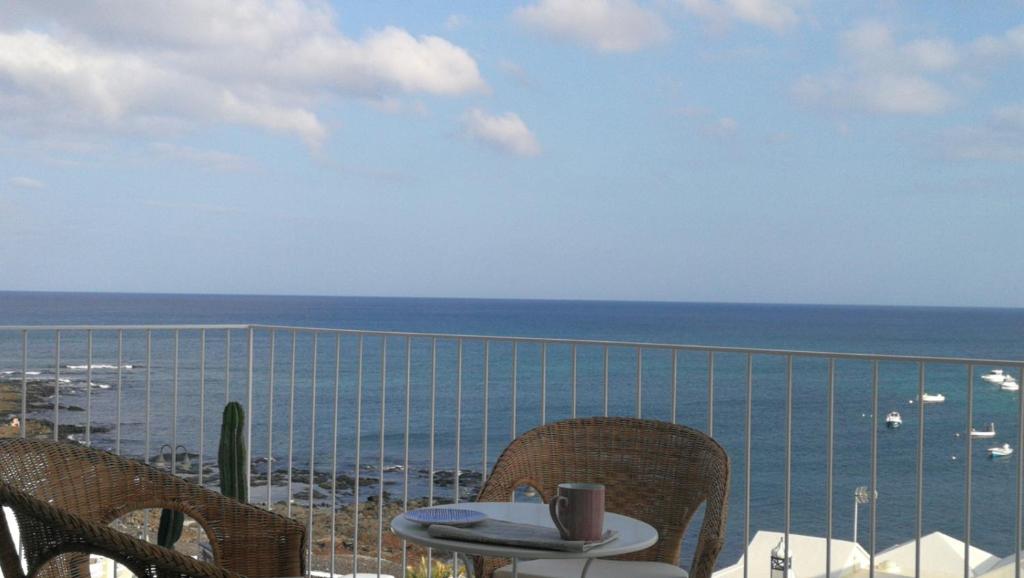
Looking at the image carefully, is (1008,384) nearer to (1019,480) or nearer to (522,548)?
(1019,480)

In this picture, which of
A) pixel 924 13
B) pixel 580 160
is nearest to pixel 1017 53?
pixel 924 13

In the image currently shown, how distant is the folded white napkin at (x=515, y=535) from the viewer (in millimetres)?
1980

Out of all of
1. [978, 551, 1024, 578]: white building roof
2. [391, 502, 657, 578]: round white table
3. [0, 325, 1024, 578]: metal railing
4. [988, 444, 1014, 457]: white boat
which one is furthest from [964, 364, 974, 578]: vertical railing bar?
[988, 444, 1014, 457]: white boat

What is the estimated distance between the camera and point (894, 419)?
2970 cm

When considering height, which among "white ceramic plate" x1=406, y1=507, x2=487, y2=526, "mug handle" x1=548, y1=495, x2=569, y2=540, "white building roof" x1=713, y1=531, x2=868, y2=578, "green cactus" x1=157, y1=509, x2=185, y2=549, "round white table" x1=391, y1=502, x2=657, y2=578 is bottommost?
"white building roof" x1=713, y1=531, x2=868, y2=578

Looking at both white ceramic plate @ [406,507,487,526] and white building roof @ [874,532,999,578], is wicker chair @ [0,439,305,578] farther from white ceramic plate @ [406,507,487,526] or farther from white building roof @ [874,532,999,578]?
white building roof @ [874,532,999,578]

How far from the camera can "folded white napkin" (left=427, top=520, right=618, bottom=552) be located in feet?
6.50

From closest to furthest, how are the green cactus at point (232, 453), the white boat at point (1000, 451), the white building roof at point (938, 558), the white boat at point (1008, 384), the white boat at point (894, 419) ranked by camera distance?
1. the green cactus at point (232, 453)
2. the white building roof at point (938, 558)
3. the white boat at point (1000, 451)
4. the white boat at point (894, 419)
5. the white boat at point (1008, 384)

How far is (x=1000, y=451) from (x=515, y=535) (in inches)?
1075

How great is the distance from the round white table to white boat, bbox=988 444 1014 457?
Result: 2658 centimetres

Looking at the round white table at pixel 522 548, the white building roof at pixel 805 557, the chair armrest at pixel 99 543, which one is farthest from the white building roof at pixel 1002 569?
the chair armrest at pixel 99 543

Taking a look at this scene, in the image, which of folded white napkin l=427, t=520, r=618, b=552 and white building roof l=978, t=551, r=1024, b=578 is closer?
folded white napkin l=427, t=520, r=618, b=552

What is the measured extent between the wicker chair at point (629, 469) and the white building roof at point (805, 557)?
5.70 metres

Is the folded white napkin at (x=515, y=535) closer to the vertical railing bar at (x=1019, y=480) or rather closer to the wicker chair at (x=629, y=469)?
the wicker chair at (x=629, y=469)
